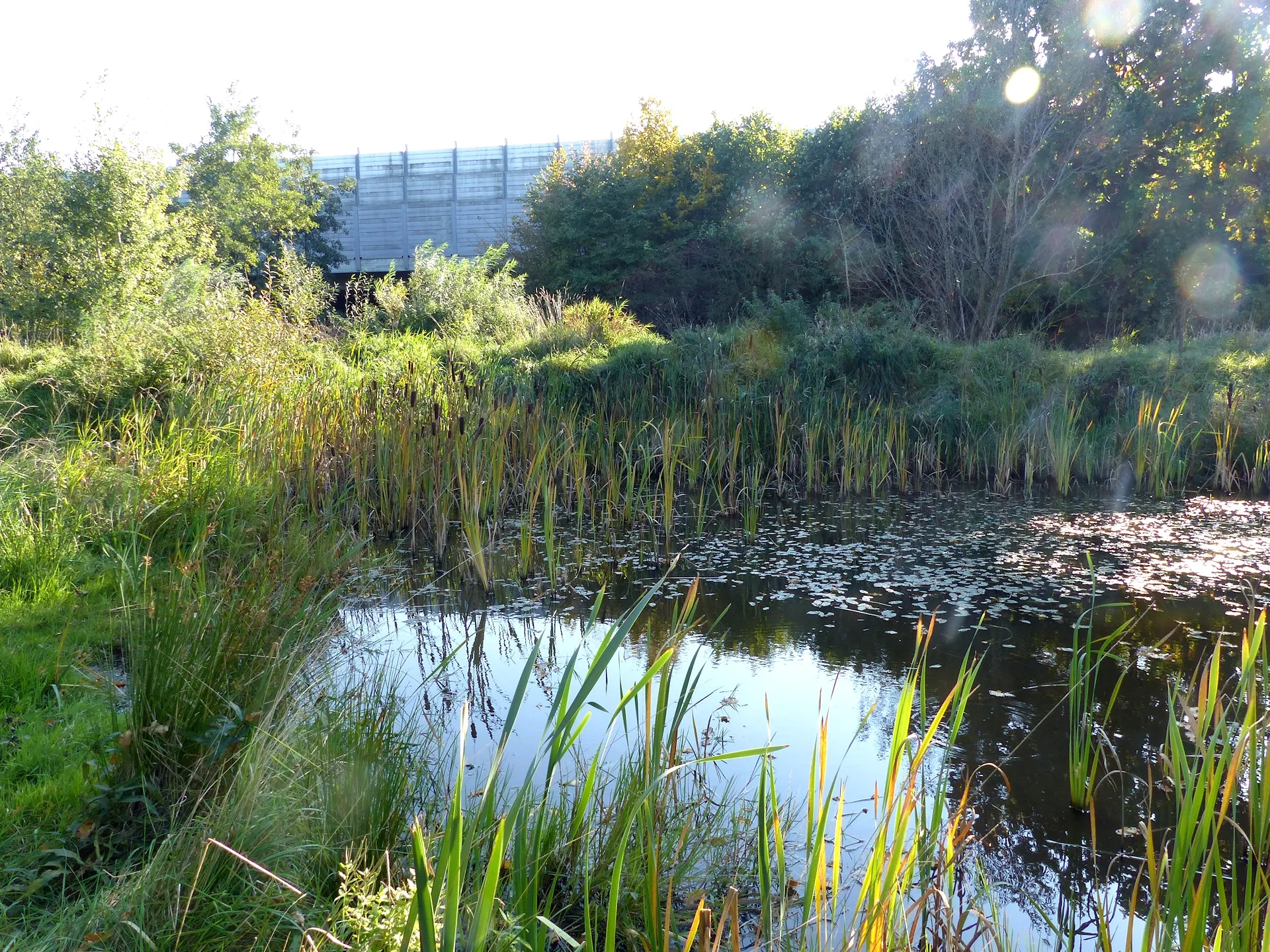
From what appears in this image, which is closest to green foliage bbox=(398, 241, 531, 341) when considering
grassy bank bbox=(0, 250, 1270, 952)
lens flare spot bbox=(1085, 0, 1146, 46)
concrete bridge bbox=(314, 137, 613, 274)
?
grassy bank bbox=(0, 250, 1270, 952)

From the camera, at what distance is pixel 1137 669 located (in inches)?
129

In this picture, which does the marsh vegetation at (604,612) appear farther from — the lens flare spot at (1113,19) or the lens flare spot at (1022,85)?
the lens flare spot at (1113,19)

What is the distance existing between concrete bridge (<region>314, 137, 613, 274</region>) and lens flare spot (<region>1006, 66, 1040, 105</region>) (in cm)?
982

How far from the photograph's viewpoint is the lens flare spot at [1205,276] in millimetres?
14836

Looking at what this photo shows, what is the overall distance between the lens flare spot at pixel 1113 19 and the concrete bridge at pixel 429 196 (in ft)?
34.0

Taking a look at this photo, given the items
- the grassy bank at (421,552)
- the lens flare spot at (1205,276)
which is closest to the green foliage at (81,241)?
the grassy bank at (421,552)

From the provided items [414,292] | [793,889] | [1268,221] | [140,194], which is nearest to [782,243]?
[414,292]

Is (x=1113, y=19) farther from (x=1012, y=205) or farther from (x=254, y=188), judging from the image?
(x=254, y=188)

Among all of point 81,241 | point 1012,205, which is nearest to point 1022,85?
point 1012,205

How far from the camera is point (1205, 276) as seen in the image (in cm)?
1492

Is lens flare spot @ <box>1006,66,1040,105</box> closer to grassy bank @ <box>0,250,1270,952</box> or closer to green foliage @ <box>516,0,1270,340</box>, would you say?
green foliage @ <box>516,0,1270,340</box>

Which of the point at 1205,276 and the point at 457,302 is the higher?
the point at 1205,276

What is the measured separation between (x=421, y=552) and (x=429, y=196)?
19494 mm

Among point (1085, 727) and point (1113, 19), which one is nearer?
point (1085, 727)
